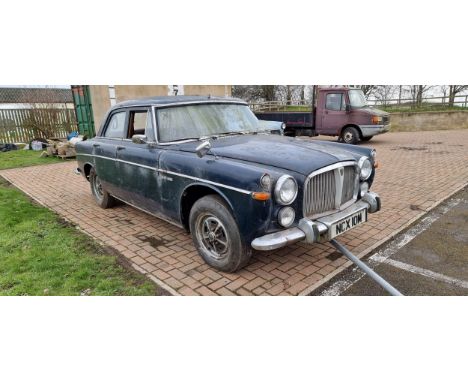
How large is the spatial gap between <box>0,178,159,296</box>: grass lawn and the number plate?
5.78 feet

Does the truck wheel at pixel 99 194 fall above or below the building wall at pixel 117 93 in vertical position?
below

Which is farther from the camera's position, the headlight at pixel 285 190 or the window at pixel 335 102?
the window at pixel 335 102

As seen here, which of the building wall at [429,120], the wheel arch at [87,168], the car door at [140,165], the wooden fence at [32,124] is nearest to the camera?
the car door at [140,165]

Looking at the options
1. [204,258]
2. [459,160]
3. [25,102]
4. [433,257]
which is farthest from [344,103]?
[25,102]

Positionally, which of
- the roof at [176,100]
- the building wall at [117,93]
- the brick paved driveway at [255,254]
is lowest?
the brick paved driveway at [255,254]

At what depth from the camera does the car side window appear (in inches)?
189

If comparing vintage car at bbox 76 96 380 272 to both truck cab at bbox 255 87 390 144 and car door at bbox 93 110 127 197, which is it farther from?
truck cab at bbox 255 87 390 144

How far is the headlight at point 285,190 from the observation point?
2869 millimetres

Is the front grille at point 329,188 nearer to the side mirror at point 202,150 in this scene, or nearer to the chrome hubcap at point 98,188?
the side mirror at point 202,150

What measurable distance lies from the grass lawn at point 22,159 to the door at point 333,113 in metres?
9.51

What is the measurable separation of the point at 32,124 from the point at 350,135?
41.5ft

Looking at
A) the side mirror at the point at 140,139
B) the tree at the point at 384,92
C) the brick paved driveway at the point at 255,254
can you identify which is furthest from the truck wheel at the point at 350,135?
the tree at the point at 384,92

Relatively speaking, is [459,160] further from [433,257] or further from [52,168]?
[52,168]

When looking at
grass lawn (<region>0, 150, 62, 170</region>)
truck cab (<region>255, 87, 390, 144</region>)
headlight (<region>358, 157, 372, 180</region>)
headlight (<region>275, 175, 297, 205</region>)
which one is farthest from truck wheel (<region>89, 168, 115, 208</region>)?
truck cab (<region>255, 87, 390, 144</region>)
